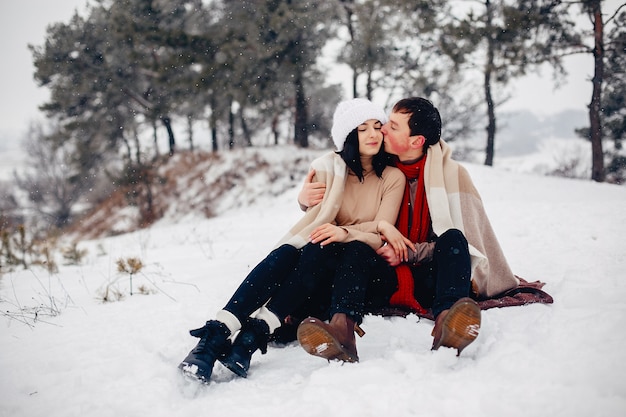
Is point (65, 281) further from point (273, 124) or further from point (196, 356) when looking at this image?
point (273, 124)

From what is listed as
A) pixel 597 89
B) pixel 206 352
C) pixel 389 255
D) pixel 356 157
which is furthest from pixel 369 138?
pixel 597 89

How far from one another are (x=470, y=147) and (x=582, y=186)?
7078 mm

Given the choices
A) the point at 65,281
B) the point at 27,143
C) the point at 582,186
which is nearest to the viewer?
the point at 65,281

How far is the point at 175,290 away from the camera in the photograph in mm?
3373

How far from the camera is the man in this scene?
2293 millimetres

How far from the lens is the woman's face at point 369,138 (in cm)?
266

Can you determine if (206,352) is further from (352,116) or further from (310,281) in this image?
(352,116)

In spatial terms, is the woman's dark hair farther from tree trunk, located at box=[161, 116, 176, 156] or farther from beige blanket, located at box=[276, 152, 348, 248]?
tree trunk, located at box=[161, 116, 176, 156]

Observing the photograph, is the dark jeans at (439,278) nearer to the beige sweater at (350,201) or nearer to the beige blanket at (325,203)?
the beige sweater at (350,201)

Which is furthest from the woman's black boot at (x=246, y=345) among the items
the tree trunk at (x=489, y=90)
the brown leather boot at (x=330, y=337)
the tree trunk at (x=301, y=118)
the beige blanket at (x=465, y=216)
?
the tree trunk at (x=301, y=118)

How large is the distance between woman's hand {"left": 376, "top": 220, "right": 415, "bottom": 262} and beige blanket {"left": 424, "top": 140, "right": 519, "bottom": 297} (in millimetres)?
192

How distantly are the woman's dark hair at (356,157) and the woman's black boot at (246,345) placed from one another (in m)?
1.17

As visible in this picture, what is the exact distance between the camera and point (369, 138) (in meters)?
2.66

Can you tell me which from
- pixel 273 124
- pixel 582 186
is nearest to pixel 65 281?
pixel 582 186
